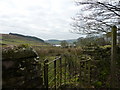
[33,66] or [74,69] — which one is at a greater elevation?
[33,66]

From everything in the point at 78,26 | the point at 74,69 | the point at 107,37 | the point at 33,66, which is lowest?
the point at 74,69

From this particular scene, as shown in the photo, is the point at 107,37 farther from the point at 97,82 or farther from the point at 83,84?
the point at 83,84

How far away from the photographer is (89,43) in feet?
21.2

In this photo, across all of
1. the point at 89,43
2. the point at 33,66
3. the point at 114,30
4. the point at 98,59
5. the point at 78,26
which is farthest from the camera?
the point at 78,26

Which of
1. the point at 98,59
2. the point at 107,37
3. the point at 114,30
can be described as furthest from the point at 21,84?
the point at 107,37

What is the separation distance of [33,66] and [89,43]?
4.81 meters

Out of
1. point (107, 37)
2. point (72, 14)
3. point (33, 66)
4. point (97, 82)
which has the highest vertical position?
point (72, 14)

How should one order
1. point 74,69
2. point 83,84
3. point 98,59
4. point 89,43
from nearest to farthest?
point 83,84 → point 74,69 → point 98,59 → point 89,43

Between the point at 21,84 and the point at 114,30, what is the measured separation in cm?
260

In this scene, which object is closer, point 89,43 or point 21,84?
point 21,84

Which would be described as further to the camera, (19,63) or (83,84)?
(83,84)

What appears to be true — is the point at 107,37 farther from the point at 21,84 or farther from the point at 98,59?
the point at 21,84

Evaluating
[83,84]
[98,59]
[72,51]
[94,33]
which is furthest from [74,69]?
[94,33]

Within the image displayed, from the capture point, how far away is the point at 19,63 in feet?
5.99
